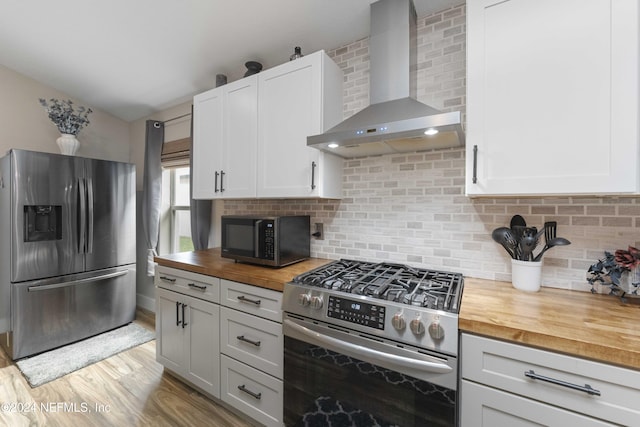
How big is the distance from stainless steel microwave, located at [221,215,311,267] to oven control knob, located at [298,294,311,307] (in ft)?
1.51

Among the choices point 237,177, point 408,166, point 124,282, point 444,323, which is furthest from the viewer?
point 124,282

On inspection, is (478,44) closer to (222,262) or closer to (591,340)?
(591,340)

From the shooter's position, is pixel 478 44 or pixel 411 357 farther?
pixel 478 44

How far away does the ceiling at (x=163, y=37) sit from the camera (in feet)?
6.07

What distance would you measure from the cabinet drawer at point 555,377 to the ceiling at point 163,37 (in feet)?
6.08

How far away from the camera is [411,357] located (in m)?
1.08

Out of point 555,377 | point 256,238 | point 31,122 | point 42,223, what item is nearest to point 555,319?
point 555,377

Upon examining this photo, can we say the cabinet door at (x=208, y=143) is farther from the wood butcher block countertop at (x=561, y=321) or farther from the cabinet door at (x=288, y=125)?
the wood butcher block countertop at (x=561, y=321)

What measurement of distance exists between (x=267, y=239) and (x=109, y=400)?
165cm

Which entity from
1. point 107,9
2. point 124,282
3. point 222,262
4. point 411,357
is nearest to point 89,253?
point 124,282

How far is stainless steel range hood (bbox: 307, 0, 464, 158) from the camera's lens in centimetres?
142

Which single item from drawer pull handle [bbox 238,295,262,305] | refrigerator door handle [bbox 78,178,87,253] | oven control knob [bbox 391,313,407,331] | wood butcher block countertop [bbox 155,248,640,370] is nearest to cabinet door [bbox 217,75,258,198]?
drawer pull handle [bbox 238,295,262,305]

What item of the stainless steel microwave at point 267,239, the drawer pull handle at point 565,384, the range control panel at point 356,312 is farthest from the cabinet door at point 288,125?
the drawer pull handle at point 565,384

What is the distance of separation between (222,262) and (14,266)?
1.98 meters
